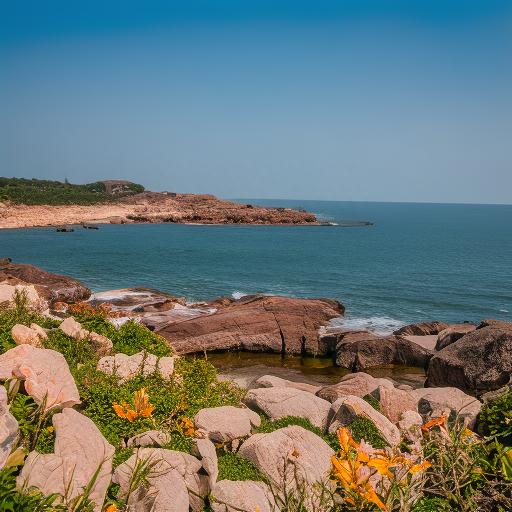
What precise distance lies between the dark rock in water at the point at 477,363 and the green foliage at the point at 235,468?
14.9m

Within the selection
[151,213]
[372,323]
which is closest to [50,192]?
[151,213]

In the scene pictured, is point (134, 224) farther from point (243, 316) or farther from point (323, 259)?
point (243, 316)

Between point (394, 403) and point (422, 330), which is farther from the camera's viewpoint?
point (422, 330)

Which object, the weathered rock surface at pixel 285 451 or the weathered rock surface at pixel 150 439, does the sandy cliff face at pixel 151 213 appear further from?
the weathered rock surface at pixel 285 451

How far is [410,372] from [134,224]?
338 feet

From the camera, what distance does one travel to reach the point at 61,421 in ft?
26.6

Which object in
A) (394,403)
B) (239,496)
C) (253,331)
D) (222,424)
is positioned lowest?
(253,331)

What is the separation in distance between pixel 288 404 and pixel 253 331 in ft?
51.4

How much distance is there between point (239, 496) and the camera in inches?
322

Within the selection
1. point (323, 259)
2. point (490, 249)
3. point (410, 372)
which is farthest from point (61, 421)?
point (490, 249)

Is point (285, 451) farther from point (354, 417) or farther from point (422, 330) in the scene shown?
point (422, 330)

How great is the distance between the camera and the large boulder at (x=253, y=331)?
94.4 ft

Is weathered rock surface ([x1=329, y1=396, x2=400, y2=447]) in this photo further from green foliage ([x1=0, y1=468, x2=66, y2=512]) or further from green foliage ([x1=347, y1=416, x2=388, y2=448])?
green foliage ([x1=0, y1=468, x2=66, y2=512])

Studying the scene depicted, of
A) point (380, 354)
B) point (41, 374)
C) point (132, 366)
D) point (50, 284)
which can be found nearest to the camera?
point (41, 374)
